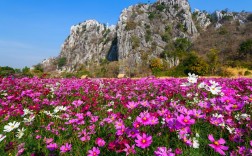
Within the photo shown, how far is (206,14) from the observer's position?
9525 centimetres

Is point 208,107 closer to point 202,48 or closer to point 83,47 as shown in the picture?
point 202,48

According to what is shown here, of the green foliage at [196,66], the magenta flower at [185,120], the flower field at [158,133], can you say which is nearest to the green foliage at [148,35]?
the green foliage at [196,66]

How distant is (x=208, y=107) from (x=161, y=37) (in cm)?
7611

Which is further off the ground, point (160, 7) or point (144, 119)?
point (160, 7)

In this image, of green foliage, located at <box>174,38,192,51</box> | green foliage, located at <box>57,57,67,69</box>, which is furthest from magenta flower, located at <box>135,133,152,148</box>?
green foliage, located at <box>57,57,67,69</box>

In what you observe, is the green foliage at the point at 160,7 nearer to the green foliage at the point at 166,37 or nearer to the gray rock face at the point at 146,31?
the gray rock face at the point at 146,31

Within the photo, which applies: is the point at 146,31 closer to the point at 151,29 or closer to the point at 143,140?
the point at 151,29

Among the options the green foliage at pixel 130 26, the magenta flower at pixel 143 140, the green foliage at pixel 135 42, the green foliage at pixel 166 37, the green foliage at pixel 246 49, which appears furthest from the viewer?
the green foliage at pixel 166 37

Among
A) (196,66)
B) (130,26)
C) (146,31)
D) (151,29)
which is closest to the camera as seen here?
(196,66)

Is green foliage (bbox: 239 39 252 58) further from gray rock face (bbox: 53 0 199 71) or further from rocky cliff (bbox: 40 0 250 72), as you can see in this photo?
gray rock face (bbox: 53 0 199 71)

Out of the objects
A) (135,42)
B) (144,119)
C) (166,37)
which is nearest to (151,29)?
(166,37)

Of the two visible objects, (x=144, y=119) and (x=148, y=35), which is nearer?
(x=144, y=119)

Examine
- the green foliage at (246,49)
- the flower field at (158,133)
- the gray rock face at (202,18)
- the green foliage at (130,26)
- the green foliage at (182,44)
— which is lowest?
the flower field at (158,133)

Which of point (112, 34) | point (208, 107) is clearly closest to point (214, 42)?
point (112, 34)
